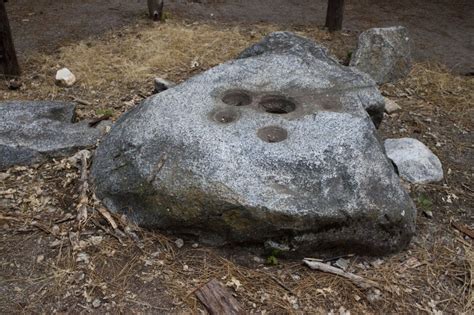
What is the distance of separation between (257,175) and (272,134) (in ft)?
1.27

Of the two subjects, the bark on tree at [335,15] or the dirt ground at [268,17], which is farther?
the bark on tree at [335,15]

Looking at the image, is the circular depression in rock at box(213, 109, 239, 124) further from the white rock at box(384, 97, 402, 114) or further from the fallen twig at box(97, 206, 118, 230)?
the white rock at box(384, 97, 402, 114)

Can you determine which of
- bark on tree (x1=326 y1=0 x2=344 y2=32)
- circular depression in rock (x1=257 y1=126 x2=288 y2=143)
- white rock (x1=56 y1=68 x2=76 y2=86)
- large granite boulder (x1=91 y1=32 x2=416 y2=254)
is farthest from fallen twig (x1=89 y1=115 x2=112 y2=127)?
bark on tree (x1=326 y1=0 x2=344 y2=32)

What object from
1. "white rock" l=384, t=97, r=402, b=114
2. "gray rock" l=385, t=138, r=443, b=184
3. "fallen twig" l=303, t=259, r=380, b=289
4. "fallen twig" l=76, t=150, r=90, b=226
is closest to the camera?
"fallen twig" l=303, t=259, r=380, b=289

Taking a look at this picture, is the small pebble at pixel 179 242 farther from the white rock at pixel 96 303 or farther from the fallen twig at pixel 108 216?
the white rock at pixel 96 303

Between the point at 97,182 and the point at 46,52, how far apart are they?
282 cm

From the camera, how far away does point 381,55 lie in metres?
4.80

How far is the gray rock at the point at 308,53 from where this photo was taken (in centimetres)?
357

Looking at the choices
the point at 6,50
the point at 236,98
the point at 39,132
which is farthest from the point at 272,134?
the point at 6,50

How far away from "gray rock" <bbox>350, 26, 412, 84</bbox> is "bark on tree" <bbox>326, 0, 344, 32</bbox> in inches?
41.0

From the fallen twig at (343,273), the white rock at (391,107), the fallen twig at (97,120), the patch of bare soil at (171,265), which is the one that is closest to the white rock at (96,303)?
the patch of bare soil at (171,265)

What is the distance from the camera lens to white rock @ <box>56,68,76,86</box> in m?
4.55

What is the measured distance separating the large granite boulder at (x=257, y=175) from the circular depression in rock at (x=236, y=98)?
112 mm

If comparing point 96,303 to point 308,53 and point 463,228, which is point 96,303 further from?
point 308,53
